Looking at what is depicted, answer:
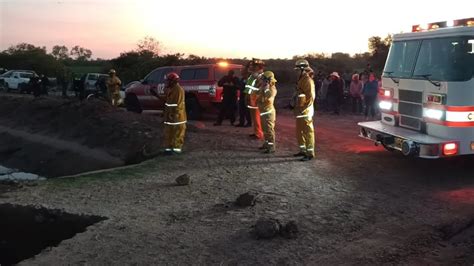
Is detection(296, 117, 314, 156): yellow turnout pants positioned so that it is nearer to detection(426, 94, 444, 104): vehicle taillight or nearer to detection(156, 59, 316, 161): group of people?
detection(156, 59, 316, 161): group of people

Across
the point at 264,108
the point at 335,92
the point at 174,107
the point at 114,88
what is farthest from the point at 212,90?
the point at 335,92

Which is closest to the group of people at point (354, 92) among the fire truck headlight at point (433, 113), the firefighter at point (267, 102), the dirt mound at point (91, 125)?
the firefighter at point (267, 102)

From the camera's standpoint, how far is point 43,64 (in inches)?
2408

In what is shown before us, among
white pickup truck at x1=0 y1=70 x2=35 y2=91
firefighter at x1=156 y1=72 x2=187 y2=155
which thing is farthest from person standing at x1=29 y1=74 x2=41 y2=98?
firefighter at x1=156 y1=72 x2=187 y2=155

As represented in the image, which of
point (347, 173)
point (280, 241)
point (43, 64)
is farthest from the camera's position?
point (43, 64)

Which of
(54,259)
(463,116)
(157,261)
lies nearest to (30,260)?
(54,259)

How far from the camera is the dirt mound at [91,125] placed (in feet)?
47.6

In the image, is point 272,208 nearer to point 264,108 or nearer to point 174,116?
point 264,108

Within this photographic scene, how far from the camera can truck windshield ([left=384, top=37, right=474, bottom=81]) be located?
793 cm

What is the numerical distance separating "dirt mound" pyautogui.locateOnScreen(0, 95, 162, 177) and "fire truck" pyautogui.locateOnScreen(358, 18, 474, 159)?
6246 millimetres

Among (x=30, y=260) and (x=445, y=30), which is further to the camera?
(x=445, y=30)

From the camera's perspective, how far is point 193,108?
1750cm

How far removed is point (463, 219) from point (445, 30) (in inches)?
130

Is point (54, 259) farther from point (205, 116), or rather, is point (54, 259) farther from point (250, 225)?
point (205, 116)
